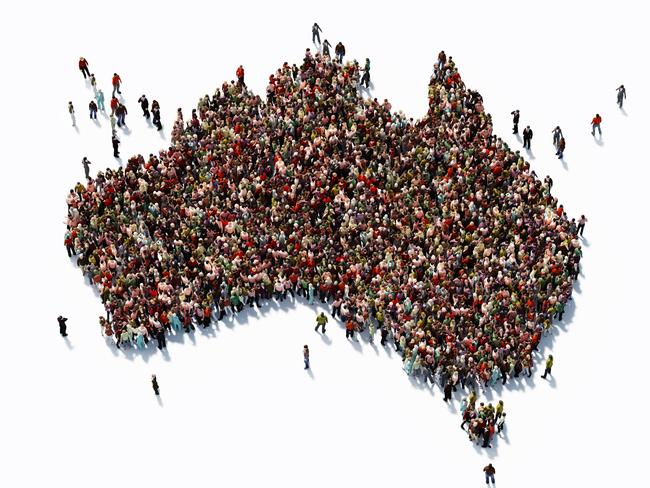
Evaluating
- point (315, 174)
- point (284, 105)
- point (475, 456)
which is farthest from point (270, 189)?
point (475, 456)

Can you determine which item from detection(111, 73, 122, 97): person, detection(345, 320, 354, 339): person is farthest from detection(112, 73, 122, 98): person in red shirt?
detection(345, 320, 354, 339): person

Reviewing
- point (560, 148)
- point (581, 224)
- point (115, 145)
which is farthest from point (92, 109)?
point (581, 224)

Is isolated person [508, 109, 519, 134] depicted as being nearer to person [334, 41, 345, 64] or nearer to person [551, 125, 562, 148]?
person [551, 125, 562, 148]

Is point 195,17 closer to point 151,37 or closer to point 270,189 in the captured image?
point 151,37

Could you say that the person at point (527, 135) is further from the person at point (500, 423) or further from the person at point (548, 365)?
the person at point (500, 423)

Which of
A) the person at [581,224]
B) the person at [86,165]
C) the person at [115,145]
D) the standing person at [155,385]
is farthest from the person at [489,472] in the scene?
the person at [115,145]
